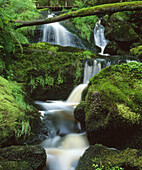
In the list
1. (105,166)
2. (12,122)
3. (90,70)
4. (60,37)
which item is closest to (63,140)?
(12,122)

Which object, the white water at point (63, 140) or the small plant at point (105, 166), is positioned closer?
the small plant at point (105, 166)

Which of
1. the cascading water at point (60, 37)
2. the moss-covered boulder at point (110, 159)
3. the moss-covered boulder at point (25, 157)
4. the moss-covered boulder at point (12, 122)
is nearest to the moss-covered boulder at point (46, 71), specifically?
the moss-covered boulder at point (12, 122)

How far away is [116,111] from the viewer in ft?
9.90

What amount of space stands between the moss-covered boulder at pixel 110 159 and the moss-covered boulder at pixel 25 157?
744mm

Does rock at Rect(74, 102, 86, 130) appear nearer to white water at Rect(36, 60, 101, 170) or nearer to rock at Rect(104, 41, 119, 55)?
white water at Rect(36, 60, 101, 170)

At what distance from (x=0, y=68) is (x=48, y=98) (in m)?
2.28

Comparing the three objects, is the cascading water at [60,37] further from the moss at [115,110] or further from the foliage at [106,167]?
the foliage at [106,167]

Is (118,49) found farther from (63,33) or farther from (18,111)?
(18,111)

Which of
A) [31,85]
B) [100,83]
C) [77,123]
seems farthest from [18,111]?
[31,85]

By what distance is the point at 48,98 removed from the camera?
6406mm

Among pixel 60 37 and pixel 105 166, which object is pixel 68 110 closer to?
pixel 105 166

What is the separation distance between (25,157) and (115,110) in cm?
189

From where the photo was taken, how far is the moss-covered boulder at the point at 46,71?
593 centimetres

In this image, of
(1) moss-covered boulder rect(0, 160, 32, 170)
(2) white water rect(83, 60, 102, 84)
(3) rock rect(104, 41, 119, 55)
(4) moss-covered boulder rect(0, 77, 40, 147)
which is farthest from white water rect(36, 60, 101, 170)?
(3) rock rect(104, 41, 119, 55)
